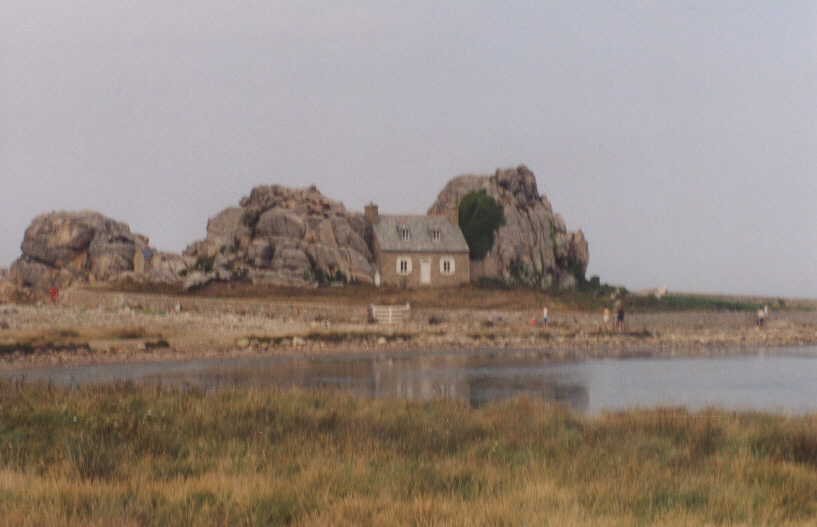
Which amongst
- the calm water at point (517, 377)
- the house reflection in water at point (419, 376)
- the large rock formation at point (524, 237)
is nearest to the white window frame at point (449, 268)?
the large rock formation at point (524, 237)

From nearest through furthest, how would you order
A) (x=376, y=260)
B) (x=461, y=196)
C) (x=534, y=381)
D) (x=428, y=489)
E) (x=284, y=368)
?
(x=428, y=489) → (x=534, y=381) → (x=284, y=368) → (x=376, y=260) → (x=461, y=196)

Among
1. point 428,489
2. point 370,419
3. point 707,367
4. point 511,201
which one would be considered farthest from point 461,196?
point 428,489

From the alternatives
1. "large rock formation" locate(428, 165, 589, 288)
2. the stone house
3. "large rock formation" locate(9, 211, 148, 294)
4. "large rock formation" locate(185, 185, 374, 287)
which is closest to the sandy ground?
"large rock formation" locate(185, 185, 374, 287)

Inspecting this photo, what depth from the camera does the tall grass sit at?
762cm

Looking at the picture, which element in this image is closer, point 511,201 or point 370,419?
point 370,419

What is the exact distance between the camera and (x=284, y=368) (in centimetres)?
3083

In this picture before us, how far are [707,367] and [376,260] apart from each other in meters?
32.2

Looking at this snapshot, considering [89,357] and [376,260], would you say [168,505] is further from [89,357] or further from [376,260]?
[376,260]

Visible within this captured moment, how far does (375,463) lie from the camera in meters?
9.87

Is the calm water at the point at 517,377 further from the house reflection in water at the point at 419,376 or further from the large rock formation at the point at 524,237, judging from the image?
the large rock formation at the point at 524,237

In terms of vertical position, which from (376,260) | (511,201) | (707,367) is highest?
(511,201)

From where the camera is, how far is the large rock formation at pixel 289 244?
58.7 m

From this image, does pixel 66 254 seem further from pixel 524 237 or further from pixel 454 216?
pixel 524 237

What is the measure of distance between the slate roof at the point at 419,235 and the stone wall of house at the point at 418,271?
401mm
